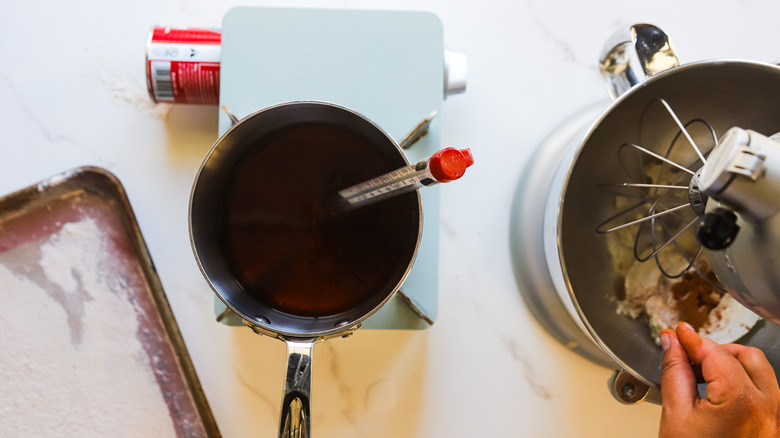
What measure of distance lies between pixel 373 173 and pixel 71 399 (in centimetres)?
37

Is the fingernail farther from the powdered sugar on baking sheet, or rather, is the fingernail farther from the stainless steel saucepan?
the powdered sugar on baking sheet

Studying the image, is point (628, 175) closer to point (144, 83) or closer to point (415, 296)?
point (415, 296)

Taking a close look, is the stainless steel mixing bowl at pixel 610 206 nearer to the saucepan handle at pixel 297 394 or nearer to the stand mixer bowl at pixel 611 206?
the stand mixer bowl at pixel 611 206

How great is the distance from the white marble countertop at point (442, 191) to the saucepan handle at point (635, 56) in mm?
110

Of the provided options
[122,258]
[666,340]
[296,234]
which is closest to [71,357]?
[122,258]

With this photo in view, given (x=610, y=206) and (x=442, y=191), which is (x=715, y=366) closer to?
(x=610, y=206)

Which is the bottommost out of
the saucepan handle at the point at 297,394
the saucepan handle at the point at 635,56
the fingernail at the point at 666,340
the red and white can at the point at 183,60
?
the saucepan handle at the point at 297,394

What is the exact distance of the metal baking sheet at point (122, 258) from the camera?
1.76 ft

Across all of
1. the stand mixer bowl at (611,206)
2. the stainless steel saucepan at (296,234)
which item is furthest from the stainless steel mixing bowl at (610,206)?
the stainless steel saucepan at (296,234)

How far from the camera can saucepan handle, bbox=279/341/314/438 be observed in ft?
1.29

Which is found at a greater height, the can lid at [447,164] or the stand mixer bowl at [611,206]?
the can lid at [447,164]

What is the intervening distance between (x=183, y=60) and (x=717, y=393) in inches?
20.5

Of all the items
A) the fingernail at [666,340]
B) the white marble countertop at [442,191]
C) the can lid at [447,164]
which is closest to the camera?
the can lid at [447,164]

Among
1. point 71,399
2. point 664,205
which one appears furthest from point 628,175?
point 71,399
